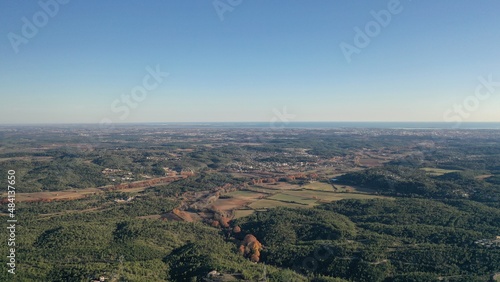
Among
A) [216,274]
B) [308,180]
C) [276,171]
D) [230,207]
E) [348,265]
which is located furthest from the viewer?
[276,171]

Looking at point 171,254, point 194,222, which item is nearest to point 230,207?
point 194,222

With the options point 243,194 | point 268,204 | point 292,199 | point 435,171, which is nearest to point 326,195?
point 292,199

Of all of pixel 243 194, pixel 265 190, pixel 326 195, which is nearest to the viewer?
pixel 326 195

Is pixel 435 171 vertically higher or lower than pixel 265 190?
higher

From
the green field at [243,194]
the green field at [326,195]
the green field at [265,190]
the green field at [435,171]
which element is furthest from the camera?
the green field at [435,171]

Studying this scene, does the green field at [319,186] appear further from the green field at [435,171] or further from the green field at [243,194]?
the green field at [435,171]

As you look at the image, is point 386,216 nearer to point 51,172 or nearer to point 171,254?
point 171,254

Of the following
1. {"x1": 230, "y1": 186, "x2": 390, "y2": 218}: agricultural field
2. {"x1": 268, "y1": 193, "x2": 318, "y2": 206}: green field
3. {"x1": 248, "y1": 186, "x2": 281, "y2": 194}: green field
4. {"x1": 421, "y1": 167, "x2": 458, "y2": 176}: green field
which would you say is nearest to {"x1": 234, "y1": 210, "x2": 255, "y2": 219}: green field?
{"x1": 230, "y1": 186, "x2": 390, "y2": 218}: agricultural field

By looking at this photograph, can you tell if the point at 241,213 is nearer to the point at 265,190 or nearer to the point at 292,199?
the point at 292,199

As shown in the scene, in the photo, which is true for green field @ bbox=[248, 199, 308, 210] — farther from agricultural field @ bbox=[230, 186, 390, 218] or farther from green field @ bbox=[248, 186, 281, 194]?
green field @ bbox=[248, 186, 281, 194]

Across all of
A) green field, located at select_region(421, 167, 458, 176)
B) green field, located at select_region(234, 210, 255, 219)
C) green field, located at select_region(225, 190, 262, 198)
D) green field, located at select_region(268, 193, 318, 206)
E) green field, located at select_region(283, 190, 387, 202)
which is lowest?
green field, located at select_region(234, 210, 255, 219)

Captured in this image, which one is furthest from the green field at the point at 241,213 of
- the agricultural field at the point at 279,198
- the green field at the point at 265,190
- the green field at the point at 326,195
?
the green field at the point at 265,190
